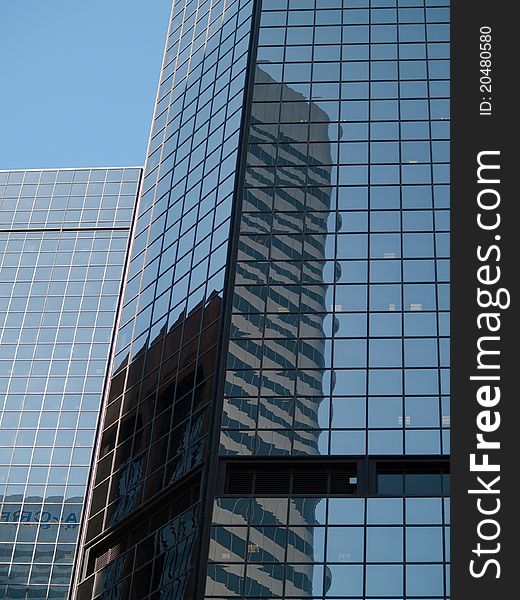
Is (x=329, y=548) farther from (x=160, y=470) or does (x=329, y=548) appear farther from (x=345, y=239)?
(x=345, y=239)

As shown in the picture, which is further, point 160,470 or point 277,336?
point 277,336

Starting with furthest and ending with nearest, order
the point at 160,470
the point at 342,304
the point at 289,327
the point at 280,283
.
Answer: the point at 280,283, the point at 342,304, the point at 289,327, the point at 160,470

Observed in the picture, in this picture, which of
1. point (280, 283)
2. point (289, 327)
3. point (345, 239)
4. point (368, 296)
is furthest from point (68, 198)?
point (368, 296)

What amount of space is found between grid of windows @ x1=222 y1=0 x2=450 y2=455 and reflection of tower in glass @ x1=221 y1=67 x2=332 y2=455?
9cm

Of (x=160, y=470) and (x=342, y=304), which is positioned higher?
(x=342, y=304)

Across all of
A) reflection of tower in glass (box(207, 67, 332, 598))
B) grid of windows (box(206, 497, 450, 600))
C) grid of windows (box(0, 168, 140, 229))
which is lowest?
grid of windows (box(206, 497, 450, 600))

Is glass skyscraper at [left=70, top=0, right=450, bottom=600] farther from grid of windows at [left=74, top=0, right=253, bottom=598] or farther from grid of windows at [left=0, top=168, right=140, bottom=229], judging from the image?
grid of windows at [left=0, top=168, right=140, bottom=229]

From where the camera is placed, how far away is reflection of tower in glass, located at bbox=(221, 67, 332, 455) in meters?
71.4

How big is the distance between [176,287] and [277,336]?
32.7 feet

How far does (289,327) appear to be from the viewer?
75.0 meters

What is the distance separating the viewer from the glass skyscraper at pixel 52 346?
111125 millimetres

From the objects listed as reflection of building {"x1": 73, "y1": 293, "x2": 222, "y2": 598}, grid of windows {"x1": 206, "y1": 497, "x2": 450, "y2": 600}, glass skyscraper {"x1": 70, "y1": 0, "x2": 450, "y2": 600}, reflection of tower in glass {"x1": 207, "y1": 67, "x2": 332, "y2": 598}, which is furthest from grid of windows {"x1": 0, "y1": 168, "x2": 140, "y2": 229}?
grid of windows {"x1": 206, "y1": 497, "x2": 450, "y2": 600}

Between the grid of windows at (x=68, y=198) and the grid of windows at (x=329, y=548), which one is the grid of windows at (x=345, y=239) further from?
the grid of windows at (x=68, y=198)

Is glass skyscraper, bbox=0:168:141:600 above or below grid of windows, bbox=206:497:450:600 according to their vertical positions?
above
